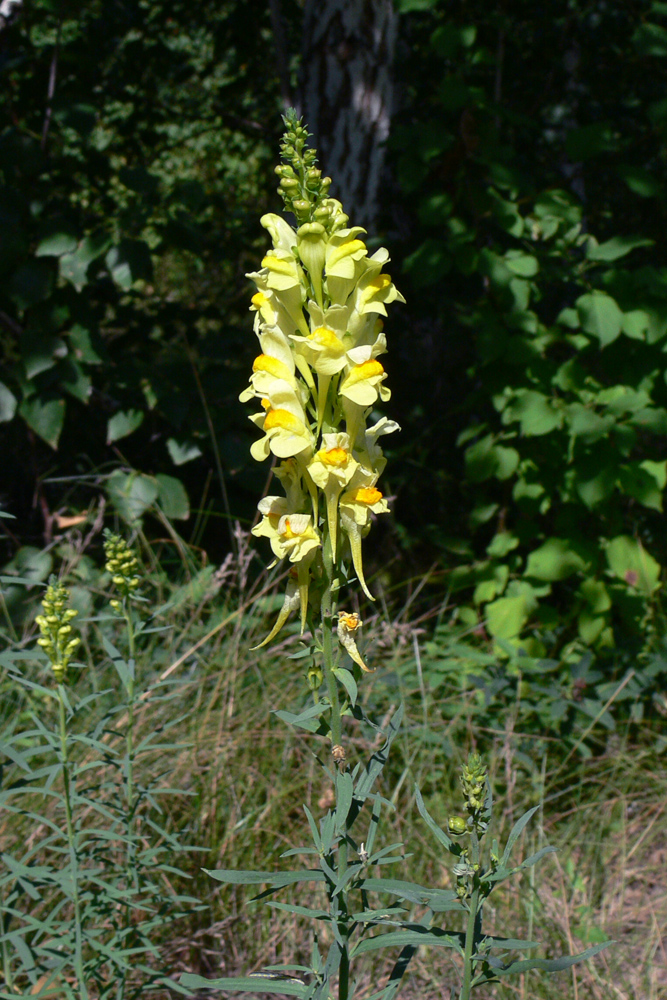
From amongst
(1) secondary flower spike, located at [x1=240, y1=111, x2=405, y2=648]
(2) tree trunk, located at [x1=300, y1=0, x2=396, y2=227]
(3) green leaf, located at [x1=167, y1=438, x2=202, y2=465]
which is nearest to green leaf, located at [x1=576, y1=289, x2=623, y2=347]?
(2) tree trunk, located at [x1=300, y1=0, x2=396, y2=227]

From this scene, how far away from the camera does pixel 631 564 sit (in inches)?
128

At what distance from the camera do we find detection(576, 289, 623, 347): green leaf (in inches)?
118

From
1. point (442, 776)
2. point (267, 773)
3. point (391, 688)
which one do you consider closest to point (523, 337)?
point (391, 688)

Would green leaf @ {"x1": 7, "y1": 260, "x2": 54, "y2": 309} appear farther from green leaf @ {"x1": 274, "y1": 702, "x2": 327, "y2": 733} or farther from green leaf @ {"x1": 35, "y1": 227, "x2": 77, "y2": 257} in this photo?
green leaf @ {"x1": 274, "y1": 702, "x2": 327, "y2": 733}

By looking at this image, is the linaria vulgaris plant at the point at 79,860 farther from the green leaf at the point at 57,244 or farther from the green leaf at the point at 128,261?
the green leaf at the point at 57,244

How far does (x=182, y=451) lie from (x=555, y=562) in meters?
1.55

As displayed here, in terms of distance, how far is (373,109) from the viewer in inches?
138

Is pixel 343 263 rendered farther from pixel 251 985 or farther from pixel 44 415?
pixel 44 415

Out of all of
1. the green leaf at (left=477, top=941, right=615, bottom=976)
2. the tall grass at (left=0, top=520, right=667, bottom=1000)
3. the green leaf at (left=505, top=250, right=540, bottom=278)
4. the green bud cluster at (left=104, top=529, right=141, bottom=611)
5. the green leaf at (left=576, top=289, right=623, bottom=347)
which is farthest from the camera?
the green leaf at (left=505, top=250, right=540, bottom=278)

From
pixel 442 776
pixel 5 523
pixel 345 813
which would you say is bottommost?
pixel 5 523

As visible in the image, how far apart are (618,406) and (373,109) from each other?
1.63 meters

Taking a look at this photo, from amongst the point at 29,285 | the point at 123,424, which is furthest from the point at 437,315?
the point at 29,285

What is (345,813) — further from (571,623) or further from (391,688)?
(571,623)

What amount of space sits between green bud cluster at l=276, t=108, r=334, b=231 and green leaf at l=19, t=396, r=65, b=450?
2.20 m
